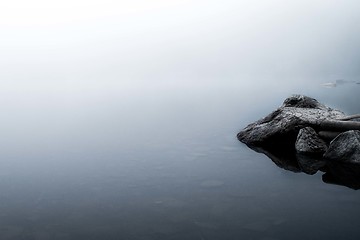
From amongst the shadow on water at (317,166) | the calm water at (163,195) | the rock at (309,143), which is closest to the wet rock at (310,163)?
the shadow on water at (317,166)

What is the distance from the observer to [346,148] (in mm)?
17172

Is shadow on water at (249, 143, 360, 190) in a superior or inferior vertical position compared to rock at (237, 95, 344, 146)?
inferior

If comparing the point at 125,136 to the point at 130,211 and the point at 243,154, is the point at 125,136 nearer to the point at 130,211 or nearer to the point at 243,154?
the point at 243,154

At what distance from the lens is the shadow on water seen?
15.5 metres

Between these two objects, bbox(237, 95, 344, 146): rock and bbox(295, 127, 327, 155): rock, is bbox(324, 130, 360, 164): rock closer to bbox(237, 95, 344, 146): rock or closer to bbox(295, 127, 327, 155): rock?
bbox(295, 127, 327, 155): rock

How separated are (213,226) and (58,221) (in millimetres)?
5638

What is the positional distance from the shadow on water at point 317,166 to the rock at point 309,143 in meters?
0.42

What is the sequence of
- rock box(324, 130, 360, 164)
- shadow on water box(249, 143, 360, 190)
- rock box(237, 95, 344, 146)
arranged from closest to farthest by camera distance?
shadow on water box(249, 143, 360, 190)
rock box(324, 130, 360, 164)
rock box(237, 95, 344, 146)

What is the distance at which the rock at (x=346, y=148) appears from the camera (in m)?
16.8

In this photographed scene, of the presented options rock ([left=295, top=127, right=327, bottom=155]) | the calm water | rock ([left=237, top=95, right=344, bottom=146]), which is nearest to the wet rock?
rock ([left=295, top=127, right=327, bottom=155])

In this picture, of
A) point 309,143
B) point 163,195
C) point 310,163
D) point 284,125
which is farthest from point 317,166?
point 163,195

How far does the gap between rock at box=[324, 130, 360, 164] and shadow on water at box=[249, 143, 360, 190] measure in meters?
0.31

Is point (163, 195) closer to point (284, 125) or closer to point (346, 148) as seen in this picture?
point (346, 148)

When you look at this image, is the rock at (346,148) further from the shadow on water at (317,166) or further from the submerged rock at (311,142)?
the shadow on water at (317,166)
